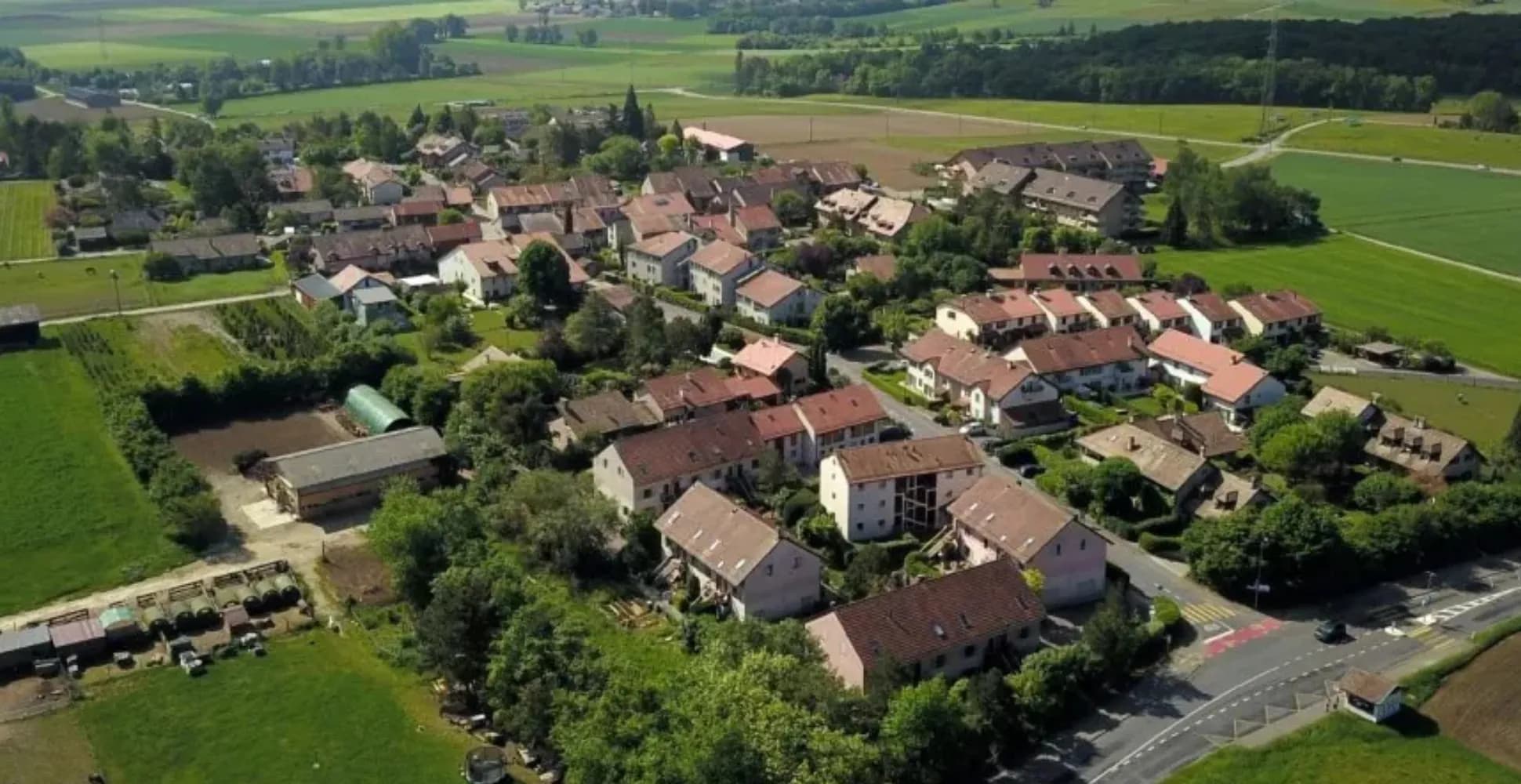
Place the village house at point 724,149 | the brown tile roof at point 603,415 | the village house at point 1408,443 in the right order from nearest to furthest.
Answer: the village house at point 1408,443
the brown tile roof at point 603,415
the village house at point 724,149

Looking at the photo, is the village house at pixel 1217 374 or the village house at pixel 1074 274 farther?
the village house at pixel 1074 274

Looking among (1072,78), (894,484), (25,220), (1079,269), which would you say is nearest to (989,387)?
(894,484)

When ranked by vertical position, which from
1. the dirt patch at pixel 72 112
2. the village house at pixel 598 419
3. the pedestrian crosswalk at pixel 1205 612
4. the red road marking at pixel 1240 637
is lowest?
the red road marking at pixel 1240 637

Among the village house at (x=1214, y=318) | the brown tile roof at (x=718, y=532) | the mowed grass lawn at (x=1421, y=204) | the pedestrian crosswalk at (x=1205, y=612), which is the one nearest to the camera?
the brown tile roof at (x=718, y=532)

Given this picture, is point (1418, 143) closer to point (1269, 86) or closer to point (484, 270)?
point (1269, 86)

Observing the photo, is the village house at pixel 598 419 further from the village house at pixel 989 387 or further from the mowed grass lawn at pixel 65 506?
the mowed grass lawn at pixel 65 506

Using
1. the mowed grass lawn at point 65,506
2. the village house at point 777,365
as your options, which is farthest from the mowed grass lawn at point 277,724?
the village house at point 777,365

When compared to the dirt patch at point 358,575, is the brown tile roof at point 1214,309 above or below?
above
